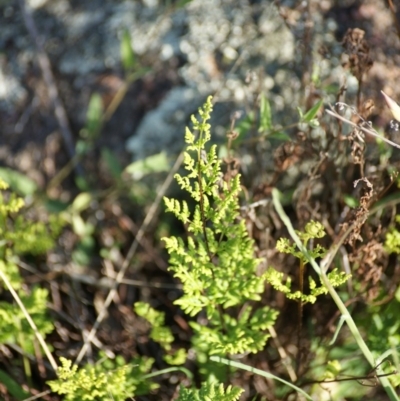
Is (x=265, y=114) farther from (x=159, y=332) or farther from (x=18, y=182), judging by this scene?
(x=18, y=182)

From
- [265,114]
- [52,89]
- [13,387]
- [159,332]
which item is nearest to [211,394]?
[159,332]

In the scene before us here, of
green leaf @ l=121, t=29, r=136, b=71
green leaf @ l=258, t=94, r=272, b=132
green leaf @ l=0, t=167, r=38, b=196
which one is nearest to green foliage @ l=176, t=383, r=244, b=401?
green leaf @ l=258, t=94, r=272, b=132

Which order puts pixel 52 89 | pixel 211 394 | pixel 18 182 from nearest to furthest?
1. pixel 211 394
2. pixel 18 182
3. pixel 52 89

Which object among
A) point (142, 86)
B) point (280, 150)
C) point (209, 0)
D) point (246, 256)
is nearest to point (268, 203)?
point (280, 150)

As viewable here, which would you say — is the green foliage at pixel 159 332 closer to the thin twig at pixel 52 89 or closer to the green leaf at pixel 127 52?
the thin twig at pixel 52 89

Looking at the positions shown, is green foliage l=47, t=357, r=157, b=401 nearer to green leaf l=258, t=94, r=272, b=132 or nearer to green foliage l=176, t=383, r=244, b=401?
green foliage l=176, t=383, r=244, b=401

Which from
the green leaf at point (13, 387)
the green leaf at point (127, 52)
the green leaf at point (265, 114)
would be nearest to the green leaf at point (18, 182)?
the green leaf at point (127, 52)

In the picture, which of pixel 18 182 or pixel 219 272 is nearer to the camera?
pixel 219 272
